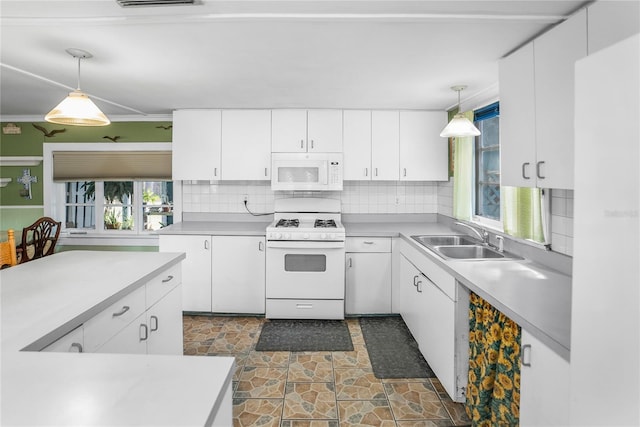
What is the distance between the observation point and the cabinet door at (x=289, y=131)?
3.91 metres

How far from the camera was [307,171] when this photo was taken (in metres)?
3.88

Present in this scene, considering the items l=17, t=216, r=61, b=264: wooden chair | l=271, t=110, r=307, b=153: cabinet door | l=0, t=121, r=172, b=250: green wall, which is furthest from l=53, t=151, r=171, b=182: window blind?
l=271, t=110, r=307, b=153: cabinet door

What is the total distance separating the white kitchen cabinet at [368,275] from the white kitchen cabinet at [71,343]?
2.52 meters

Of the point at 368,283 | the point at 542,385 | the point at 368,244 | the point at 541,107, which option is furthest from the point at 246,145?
the point at 542,385

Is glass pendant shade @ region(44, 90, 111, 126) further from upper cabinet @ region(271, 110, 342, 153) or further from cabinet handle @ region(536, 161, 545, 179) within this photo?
cabinet handle @ region(536, 161, 545, 179)

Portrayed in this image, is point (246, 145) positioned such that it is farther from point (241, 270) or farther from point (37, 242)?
point (37, 242)

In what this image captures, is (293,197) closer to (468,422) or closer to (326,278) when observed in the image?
(326,278)

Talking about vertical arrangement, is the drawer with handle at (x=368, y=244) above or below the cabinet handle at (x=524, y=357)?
above

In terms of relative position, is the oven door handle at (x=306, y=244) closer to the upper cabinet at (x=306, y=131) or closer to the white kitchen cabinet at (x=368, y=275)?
the white kitchen cabinet at (x=368, y=275)

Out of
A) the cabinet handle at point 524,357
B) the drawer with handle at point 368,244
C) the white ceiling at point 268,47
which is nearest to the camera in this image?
the cabinet handle at point 524,357

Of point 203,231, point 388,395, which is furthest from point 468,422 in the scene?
point 203,231

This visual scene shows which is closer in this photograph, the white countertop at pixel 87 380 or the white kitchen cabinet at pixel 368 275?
the white countertop at pixel 87 380

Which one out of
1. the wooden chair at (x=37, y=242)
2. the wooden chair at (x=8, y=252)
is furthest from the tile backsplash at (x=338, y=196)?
the wooden chair at (x=8, y=252)

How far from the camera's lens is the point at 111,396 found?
87cm
